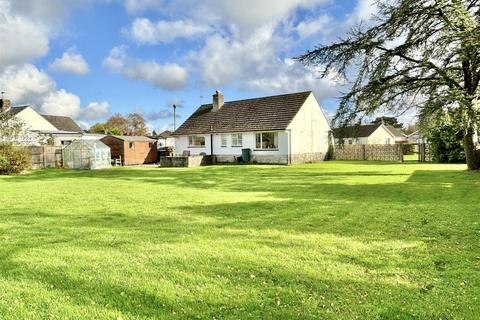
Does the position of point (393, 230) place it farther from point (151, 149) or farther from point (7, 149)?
point (151, 149)

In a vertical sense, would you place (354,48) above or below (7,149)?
above

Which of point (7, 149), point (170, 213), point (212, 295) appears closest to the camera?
point (212, 295)

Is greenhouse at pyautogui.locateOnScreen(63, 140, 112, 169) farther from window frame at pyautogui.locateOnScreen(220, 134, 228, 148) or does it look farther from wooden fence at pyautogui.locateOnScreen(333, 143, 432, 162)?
wooden fence at pyautogui.locateOnScreen(333, 143, 432, 162)

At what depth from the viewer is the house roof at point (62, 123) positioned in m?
46.2

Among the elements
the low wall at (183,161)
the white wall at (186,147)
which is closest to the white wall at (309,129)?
the low wall at (183,161)

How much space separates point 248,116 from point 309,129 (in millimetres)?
5814

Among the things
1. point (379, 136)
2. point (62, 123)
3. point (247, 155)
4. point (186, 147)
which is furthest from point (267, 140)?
point (379, 136)

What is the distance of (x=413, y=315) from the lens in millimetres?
3789

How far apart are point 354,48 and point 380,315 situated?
17.6m

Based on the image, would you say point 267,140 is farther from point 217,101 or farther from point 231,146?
point 217,101

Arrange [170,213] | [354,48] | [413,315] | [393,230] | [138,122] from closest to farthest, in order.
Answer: [413,315]
[393,230]
[170,213]
[354,48]
[138,122]

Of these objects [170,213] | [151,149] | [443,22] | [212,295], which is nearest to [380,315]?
[212,295]

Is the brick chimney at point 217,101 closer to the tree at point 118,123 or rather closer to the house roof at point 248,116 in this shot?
the house roof at point 248,116

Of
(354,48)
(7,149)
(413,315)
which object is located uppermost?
(354,48)
